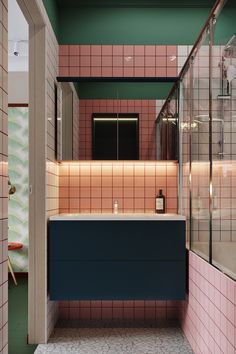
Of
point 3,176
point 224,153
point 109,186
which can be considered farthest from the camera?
point 109,186

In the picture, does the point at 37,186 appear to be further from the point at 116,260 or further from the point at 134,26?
the point at 134,26

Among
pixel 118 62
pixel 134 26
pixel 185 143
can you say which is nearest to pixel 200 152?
pixel 185 143

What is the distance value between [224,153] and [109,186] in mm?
1589

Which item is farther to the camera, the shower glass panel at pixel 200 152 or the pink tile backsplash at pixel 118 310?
the pink tile backsplash at pixel 118 310

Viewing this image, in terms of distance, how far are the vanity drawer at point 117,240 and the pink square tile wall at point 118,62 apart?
140cm

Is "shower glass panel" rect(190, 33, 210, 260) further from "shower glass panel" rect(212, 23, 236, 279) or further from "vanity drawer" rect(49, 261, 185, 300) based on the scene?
"vanity drawer" rect(49, 261, 185, 300)

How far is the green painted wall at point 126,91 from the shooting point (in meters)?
3.89

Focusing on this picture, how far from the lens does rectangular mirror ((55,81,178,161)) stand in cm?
384

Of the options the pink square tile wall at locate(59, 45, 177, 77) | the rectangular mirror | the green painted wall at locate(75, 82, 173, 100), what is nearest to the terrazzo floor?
the rectangular mirror

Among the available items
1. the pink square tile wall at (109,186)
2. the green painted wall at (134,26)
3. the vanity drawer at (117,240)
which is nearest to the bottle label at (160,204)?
the pink square tile wall at (109,186)

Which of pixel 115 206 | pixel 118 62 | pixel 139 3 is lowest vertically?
pixel 115 206

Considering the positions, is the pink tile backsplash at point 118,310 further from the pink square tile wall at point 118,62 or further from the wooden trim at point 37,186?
the pink square tile wall at point 118,62

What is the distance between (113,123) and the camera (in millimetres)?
3859

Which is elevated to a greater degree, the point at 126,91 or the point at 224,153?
the point at 126,91
